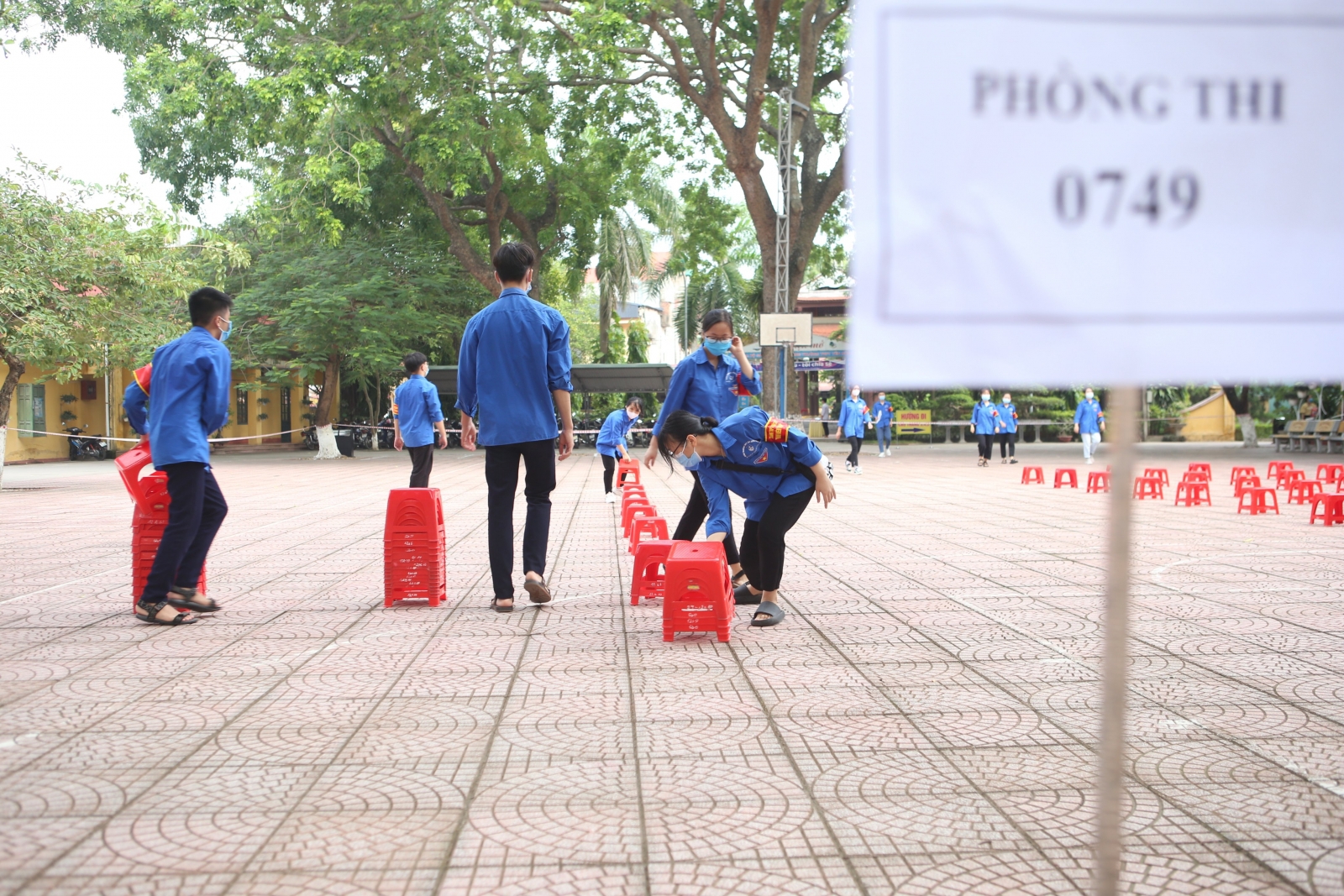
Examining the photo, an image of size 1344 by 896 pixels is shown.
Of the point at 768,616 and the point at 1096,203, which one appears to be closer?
the point at 1096,203

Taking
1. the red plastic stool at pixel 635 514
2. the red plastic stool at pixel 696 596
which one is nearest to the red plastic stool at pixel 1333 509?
the red plastic stool at pixel 635 514

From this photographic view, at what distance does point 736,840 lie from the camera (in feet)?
9.75

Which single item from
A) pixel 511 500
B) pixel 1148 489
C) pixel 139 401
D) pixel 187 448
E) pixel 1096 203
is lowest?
pixel 1148 489

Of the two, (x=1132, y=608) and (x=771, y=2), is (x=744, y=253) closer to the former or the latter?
(x=771, y=2)

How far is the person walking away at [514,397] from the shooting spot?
246 inches

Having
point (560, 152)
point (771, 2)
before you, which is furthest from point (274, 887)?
point (560, 152)

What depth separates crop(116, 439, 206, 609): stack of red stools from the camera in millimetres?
6262

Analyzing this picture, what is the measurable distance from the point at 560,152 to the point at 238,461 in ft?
37.1

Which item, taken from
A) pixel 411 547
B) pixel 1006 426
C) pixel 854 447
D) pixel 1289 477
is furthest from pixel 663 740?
pixel 1006 426

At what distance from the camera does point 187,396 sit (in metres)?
6.04

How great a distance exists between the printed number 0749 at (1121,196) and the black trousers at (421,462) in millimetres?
9550

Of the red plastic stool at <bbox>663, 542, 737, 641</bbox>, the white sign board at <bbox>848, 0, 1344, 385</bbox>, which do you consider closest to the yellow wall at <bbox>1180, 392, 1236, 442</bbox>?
the red plastic stool at <bbox>663, 542, 737, 641</bbox>

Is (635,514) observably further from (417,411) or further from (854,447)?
(854,447)

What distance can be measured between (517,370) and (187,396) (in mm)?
1691
